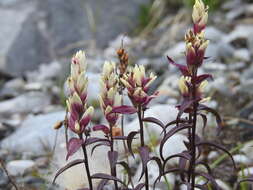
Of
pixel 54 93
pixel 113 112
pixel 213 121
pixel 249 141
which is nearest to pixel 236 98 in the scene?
pixel 213 121

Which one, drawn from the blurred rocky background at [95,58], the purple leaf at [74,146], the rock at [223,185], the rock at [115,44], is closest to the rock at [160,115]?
the blurred rocky background at [95,58]

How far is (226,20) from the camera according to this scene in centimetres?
475

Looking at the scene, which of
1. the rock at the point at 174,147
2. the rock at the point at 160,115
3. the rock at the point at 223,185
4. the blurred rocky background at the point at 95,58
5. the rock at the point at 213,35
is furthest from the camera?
the rock at the point at 213,35

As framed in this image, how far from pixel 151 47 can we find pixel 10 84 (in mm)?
1201

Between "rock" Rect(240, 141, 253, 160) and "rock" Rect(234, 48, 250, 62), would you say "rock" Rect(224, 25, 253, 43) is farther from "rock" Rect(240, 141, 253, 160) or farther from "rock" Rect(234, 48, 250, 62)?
"rock" Rect(240, 141, 253, 160)

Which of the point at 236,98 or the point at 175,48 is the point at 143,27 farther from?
the point at 236,98

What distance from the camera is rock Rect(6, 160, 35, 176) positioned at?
8.75 ft

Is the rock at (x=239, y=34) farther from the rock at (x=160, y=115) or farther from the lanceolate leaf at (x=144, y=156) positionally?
the lanceolate leaf at (x=144, y=156)

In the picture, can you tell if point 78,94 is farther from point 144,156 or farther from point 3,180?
point 3,180

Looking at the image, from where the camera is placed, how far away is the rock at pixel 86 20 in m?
4.68

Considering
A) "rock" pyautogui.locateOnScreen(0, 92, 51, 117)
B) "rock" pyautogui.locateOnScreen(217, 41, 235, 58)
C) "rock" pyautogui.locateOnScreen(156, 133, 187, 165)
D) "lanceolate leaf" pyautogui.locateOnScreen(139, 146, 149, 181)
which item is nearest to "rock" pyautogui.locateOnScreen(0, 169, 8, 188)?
"rock" pyautogui.locateOnScreen(156, 133, 187, 165)

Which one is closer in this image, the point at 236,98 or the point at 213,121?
the point at 213,121

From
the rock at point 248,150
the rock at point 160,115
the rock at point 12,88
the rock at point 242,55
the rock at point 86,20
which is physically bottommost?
the rock at point 248,150

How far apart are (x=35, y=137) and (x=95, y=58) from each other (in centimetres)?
151
